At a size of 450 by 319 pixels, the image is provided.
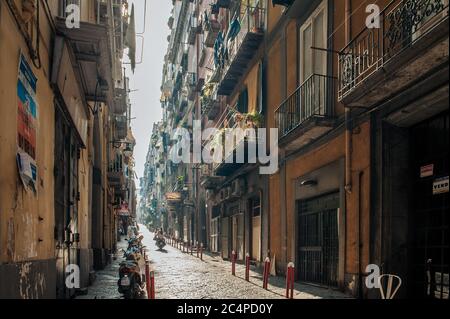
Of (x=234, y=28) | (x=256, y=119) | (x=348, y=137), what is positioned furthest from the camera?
(x=234, y=28)

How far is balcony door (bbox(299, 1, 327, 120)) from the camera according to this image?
1266 centimetres

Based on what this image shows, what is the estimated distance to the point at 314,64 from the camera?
44.3 feet

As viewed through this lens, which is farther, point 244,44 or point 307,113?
point 244,44

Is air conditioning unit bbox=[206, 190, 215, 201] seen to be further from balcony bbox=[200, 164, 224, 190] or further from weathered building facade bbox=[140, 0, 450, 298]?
weathered building facade bbox=[140, 0, 450, 298]

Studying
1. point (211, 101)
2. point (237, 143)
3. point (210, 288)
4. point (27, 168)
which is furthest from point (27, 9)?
point (211, 101)

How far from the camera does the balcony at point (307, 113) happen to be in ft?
39.2

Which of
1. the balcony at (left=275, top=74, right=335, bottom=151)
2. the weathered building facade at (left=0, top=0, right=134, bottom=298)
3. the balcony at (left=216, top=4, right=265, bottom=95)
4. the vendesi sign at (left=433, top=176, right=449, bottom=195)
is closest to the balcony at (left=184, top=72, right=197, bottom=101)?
the balcony at (left=216, top=4, right=265, bottom=95)

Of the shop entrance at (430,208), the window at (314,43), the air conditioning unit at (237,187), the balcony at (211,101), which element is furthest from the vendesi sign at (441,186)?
the balcony at (211,101)

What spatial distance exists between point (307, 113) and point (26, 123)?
8510 millimetres

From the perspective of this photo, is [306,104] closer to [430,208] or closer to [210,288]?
[430,208]

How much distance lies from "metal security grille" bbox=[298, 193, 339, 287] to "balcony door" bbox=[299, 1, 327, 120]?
2.59 meters

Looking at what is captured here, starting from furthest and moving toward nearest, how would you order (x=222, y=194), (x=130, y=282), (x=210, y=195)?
1. (x=210, y=195)
2. (x=222, y=194)
3. (x=130, y=282)

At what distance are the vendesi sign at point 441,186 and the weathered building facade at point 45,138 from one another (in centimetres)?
700
